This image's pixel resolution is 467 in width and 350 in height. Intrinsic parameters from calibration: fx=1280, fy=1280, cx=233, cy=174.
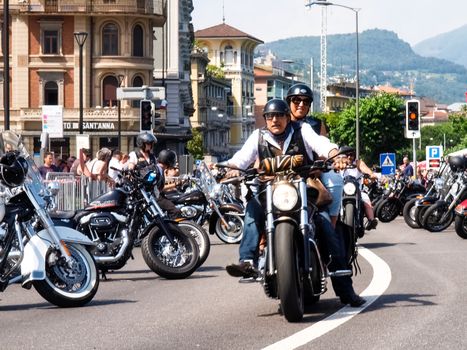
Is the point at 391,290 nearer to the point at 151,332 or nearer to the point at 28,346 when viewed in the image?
the point at 151,332

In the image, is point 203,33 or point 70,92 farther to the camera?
point 203,33

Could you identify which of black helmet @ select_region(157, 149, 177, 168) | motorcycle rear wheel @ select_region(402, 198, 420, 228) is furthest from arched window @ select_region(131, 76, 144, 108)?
black helmet @ select_region(157, 149, 177, 168)

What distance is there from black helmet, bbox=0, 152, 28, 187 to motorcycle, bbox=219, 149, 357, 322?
2153 mm

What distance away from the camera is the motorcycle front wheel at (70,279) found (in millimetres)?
10742

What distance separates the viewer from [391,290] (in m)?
11.7

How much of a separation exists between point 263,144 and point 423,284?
3.12 metres

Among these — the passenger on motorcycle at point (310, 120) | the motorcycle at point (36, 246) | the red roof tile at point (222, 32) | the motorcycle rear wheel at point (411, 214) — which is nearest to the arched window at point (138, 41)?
the motorcycle rear wheel at point (411, 214)

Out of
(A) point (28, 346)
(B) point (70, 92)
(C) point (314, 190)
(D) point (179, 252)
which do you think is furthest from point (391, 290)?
(B) point (70, 92)

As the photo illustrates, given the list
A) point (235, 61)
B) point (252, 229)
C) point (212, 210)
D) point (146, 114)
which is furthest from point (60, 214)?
point (235, 61)

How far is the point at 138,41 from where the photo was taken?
7950 cm

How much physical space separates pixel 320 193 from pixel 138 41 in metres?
70.6

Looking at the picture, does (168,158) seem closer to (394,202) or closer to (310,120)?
(310,120)

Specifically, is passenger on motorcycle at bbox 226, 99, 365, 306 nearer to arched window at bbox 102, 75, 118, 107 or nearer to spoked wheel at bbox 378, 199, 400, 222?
spoked wheel at bbox 378, 199, 400, 222

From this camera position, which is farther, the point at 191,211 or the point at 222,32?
the point at 222,32
